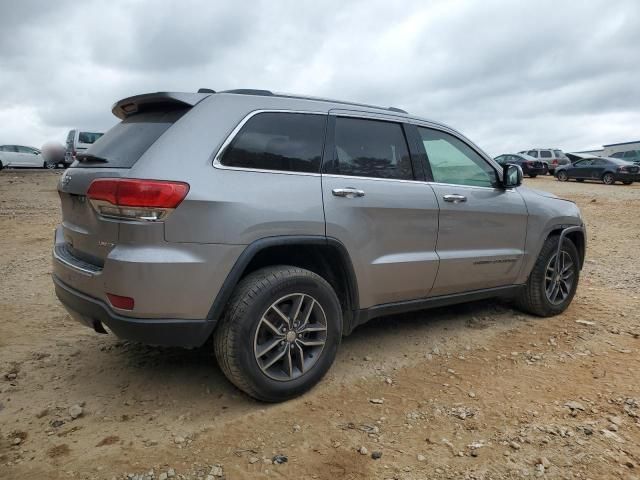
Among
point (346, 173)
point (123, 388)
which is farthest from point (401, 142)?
point (123, 388)

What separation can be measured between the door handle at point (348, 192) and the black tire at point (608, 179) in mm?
24070

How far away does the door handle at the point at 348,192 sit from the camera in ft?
10.5

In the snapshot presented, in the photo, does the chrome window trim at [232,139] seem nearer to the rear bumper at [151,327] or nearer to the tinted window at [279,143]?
the tinted window at [279,143]

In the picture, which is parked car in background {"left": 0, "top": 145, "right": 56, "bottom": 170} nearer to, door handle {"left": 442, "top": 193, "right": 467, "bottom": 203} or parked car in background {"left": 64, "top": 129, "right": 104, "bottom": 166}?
parked car in background {"left": 64, "top": 129, "right": 104, "bottom": 166}

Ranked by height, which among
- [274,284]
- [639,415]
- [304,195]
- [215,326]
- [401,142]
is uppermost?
[401,142]

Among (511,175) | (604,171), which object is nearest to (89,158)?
(511,175)

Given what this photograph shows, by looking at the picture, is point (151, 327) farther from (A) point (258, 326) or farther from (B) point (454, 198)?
(B) point (454, 198)

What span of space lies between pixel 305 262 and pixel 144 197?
1.13m

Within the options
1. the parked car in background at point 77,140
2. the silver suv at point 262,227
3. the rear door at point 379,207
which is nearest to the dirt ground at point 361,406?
the silver suv at point 262,227

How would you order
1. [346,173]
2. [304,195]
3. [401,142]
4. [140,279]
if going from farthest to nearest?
[401,142] < [346,173] < [304,195] < [140,279]

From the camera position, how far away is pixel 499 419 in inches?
114

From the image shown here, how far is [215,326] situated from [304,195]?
90 centimetres

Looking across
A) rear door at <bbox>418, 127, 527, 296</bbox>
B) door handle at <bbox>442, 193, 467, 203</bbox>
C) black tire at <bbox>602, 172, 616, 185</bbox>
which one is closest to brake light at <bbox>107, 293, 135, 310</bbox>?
rear door at <bbox>418, 127, 527, 296</bbox>

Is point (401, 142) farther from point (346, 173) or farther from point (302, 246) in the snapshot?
point (302, 246)
